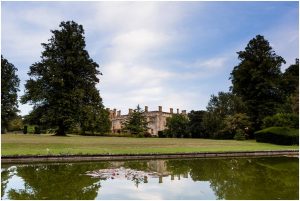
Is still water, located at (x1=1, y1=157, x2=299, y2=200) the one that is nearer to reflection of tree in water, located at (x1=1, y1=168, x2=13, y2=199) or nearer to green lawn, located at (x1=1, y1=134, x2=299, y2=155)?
reflection of tree in water, located at (x1=1, y1=168, x2=13, y2=199)

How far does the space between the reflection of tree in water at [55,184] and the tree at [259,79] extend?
35.9 m

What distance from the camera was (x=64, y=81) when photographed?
39625 mm

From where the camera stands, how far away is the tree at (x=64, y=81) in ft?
123

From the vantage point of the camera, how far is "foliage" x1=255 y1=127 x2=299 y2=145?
31.0m

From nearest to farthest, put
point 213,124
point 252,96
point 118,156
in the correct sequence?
point 118,156 → point 252,96 → point 213,124

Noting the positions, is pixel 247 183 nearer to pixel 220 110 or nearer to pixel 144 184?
pixel 144 184

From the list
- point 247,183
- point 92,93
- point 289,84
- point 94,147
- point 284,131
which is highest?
point 289,84

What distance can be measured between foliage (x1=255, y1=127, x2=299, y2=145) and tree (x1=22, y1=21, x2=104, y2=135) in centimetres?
1817

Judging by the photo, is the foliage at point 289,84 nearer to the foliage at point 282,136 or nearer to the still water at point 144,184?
the foliage at point 282,136

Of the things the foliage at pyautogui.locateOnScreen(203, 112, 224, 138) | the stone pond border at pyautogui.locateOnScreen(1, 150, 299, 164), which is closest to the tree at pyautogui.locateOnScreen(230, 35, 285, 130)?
the foliage at pyautogui.locateOnScreen(203, 112, 224, 138)

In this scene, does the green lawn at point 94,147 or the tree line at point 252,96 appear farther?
the tree line at point 252,96

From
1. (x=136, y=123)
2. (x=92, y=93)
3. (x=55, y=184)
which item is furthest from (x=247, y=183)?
(x=136, y=123)

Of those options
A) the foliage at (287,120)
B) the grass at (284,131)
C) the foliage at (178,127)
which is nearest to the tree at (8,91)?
the foliage at (178,127)

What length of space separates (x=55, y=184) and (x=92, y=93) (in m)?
30.3
